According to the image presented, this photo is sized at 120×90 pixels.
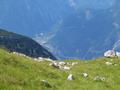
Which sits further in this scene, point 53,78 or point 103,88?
point 53,78

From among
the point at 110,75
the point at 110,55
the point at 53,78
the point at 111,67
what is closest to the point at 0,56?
the point at 53,78

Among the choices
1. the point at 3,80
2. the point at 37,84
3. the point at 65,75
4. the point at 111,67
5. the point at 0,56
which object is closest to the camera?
the point at 3,80

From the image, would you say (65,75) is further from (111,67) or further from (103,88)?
(111,67)

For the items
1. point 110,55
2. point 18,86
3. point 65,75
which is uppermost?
point 110,55

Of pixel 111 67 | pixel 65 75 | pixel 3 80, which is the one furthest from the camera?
pixel 111 67

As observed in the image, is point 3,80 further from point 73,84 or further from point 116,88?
point 116,88

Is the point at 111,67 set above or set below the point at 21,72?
above

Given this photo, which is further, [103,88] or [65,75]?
[65,75]

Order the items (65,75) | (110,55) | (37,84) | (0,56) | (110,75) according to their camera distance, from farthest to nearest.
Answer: (110,55), (110,75), (65,75), (0,56), (37,84)

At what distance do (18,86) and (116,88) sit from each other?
8.30 m

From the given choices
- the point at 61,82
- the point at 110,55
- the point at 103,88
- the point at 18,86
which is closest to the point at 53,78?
the point at 61,82

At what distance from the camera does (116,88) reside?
26219 millimetres

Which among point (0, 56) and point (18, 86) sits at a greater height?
point (0, 56)

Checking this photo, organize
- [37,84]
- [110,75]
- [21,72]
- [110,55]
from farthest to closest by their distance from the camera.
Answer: [110,55], [110,75], [21,72], [37,84]
